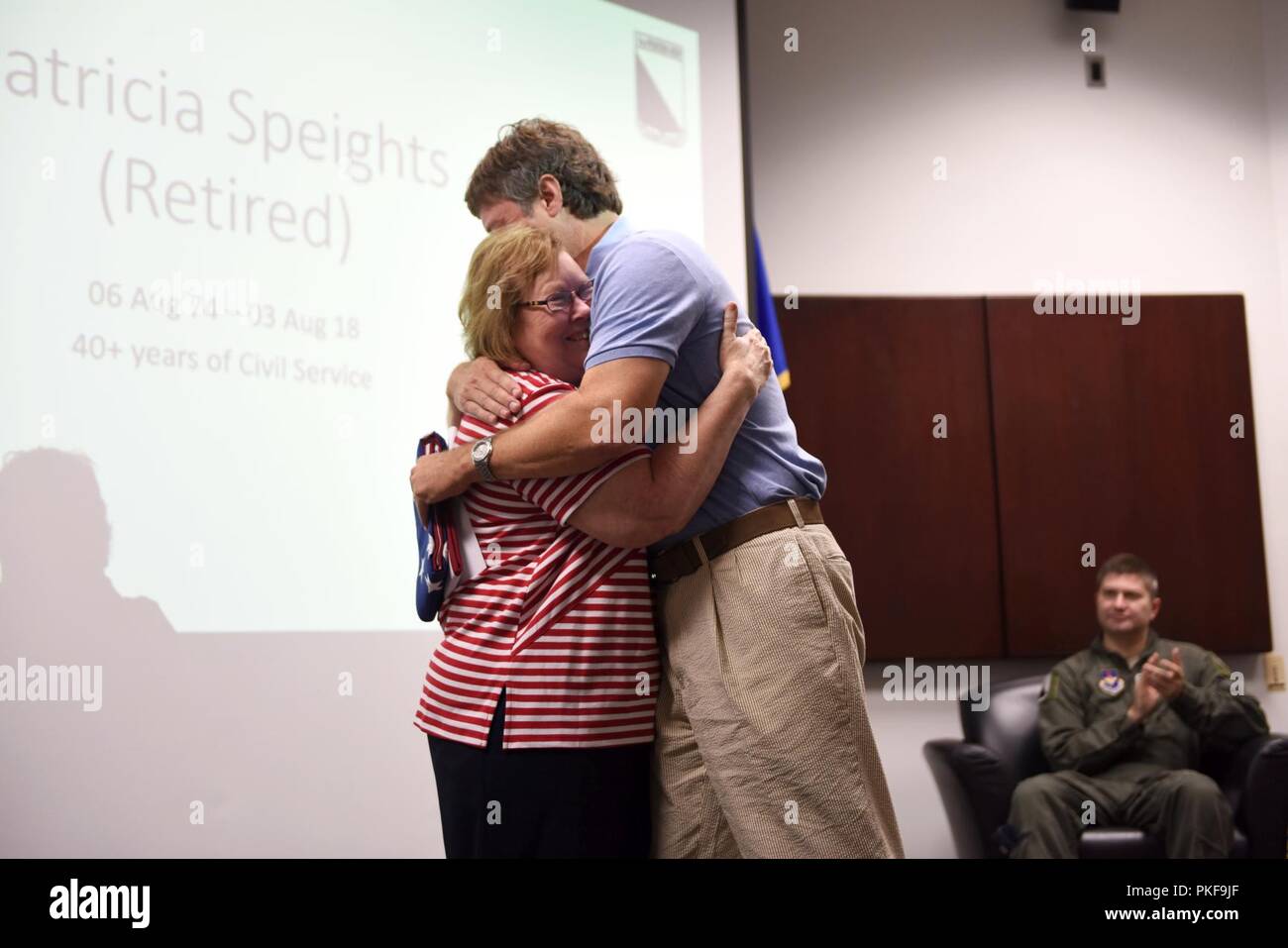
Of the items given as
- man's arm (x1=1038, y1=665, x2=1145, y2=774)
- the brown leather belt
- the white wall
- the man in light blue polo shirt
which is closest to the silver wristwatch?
the man in light blue polo shirt

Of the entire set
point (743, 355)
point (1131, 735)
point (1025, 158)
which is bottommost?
point (1131, 735)

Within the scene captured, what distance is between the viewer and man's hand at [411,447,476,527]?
58.4 inches

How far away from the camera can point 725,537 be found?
1.53 metres

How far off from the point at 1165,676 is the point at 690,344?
2.29m

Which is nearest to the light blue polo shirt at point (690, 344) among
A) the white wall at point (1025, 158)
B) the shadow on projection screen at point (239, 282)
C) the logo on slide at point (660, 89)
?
the shadow on projection screen at point (239, 282)

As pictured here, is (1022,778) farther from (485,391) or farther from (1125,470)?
(485,391)

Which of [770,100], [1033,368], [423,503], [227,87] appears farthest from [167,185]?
[1033,368]

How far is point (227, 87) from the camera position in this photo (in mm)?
2746

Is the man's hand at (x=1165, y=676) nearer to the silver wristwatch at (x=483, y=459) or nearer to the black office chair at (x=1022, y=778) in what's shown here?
the black office chair at (x=1022, y=778)

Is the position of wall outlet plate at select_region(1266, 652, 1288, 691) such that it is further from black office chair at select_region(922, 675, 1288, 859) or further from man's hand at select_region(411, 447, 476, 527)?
man's hand at select_region(411, 447, 476, 527)

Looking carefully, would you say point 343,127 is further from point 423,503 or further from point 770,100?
point 770,100

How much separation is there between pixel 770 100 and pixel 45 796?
316cm

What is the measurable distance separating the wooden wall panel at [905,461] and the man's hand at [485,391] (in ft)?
8.72

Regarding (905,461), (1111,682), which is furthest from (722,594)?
(905,461)
